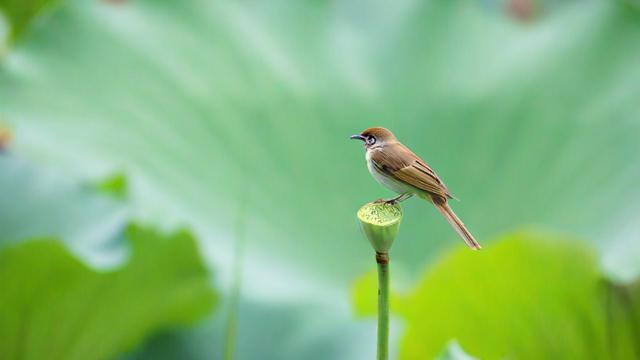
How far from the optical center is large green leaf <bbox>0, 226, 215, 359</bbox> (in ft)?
5.08

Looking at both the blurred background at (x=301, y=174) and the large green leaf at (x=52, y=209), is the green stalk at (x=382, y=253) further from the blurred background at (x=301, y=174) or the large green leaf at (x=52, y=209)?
the large green leaf at (x=52, y=209)

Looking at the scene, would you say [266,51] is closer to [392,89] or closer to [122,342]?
[392,89]

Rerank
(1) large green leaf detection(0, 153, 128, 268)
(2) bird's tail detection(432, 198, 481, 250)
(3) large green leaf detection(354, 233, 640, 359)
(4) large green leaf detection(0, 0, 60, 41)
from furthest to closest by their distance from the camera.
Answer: (4) large green leaf detection(0, 0, 60, 41) → (1) large green leaf detection(0, 153, 128, 268) → (3) large green leaf detection(354, 233, 640, 359) → (2) bird's tail detection(432, 198, 481, 250)

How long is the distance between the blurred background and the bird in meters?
0.72

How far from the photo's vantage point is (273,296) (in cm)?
194

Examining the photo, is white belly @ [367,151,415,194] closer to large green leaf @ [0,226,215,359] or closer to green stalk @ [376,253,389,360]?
green stalk @ [376,253,389,360]

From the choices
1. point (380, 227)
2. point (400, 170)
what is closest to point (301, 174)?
point (400, 170)

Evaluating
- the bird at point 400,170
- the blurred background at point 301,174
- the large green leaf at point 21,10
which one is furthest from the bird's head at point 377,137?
the large green leaf at point 21,10

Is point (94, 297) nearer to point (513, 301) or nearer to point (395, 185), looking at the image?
point (513, 301)

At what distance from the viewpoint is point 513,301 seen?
159 centimetres

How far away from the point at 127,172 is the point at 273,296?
1.40 feet

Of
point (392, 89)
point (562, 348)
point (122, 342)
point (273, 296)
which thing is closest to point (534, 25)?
point (392, 89)

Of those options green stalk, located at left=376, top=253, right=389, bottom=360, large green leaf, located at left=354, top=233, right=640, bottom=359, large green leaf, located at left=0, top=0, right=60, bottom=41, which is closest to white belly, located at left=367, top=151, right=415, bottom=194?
green stalk, located at left=376, top=253, right=389, bottom=360

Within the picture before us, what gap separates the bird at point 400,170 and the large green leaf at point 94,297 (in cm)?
81
